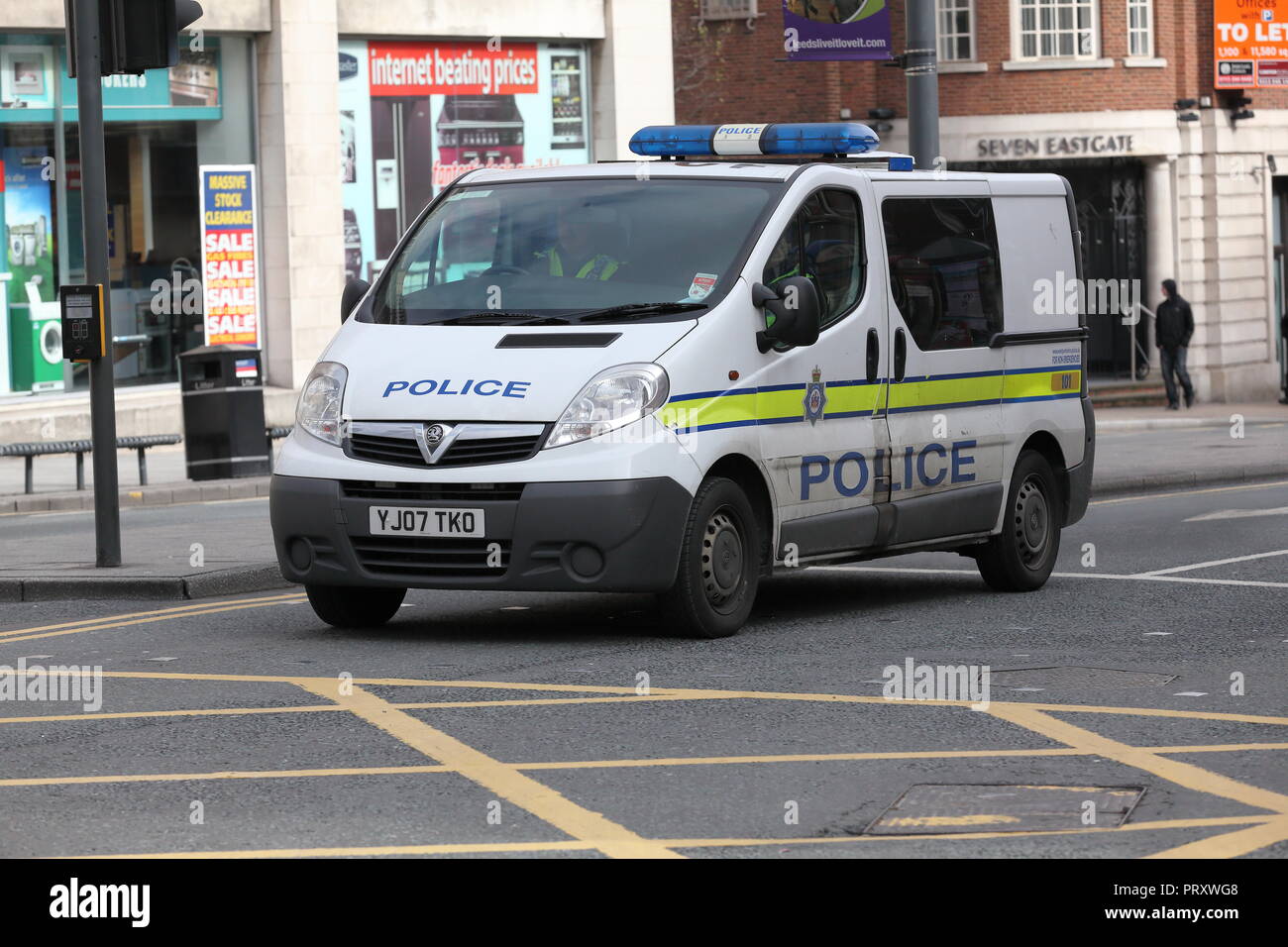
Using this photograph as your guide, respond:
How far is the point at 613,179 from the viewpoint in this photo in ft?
35.5

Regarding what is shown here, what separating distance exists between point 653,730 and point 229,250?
1959 cm

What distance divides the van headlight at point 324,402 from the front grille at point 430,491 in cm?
24

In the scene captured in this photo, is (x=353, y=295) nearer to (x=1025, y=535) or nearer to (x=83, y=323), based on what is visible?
Result: (x=83, y=323)

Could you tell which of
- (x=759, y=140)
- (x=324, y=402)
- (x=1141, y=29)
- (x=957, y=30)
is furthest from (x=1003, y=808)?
(x=1141, y=29)

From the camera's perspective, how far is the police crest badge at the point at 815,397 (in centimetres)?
1059

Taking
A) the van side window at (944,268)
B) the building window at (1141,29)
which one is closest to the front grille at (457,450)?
the van side window at (944,268)

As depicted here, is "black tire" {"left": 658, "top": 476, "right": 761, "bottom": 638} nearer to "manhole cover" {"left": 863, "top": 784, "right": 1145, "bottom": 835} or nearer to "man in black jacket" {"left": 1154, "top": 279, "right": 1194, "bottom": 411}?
"manhole cover" {"left": 863, "top": 784, "right": 1145, "bottom": 835}

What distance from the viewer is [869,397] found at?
11.0 metres

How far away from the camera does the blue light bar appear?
11.3 meters

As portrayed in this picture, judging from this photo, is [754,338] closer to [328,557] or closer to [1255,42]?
[328,557]

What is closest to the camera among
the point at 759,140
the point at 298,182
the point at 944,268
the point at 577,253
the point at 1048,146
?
the point at 577,253

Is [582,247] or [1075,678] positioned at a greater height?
[582,247]

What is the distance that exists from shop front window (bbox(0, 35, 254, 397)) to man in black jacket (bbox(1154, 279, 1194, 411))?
14949 millimetres

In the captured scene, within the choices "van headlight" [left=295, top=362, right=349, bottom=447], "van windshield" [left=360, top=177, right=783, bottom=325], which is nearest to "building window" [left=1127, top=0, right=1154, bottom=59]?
"van windshield" [left=360, top=177, right=783, bottom=325]
